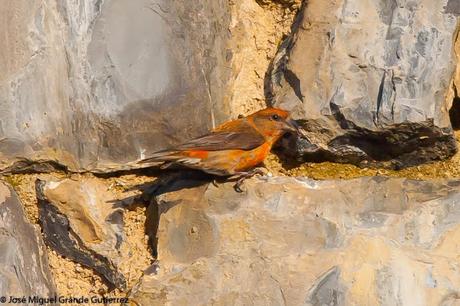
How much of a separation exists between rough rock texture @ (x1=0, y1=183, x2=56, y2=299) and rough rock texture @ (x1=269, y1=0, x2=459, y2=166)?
134cm

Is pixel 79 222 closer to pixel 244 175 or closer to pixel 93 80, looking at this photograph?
pixel 93 80

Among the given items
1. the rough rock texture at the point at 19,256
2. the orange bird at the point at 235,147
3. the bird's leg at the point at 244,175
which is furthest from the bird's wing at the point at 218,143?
the rough rock texture at the point at 19,256

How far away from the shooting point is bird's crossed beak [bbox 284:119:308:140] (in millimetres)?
4840

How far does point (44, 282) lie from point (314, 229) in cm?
122

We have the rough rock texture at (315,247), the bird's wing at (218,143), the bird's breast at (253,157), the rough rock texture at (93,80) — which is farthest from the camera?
the bird's breast at (253,157)

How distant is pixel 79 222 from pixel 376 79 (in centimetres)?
152

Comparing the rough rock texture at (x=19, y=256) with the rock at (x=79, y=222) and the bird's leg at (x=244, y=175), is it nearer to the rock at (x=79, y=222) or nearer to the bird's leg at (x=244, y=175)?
the rock at (x=79, y=222)

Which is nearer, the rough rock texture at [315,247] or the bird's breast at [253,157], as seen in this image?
the rough rock texture at [315,247]

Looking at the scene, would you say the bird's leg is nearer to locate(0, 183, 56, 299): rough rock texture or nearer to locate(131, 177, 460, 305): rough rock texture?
locate(131, 177, 460, 305): rough rock texture

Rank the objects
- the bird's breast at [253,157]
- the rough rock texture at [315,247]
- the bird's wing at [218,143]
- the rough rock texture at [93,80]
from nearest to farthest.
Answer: the rough rock texture at [315,247], the rough rock texture at [93,80], the bird's wing at [218,143], the bird's breast at [253,157]

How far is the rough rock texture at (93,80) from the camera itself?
4668mm

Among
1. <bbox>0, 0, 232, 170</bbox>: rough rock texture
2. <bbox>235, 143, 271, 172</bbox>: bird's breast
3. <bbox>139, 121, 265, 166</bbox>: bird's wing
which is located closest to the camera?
<bbox>0, 0, 232, 170</bbox>: rough rock texture

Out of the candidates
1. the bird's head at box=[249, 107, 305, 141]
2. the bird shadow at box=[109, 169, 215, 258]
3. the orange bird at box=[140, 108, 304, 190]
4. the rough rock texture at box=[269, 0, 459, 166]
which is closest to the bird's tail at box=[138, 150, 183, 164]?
the orange bird at box=[140, 108, 304, 190]

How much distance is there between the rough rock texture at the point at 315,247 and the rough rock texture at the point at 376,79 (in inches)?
8.1
